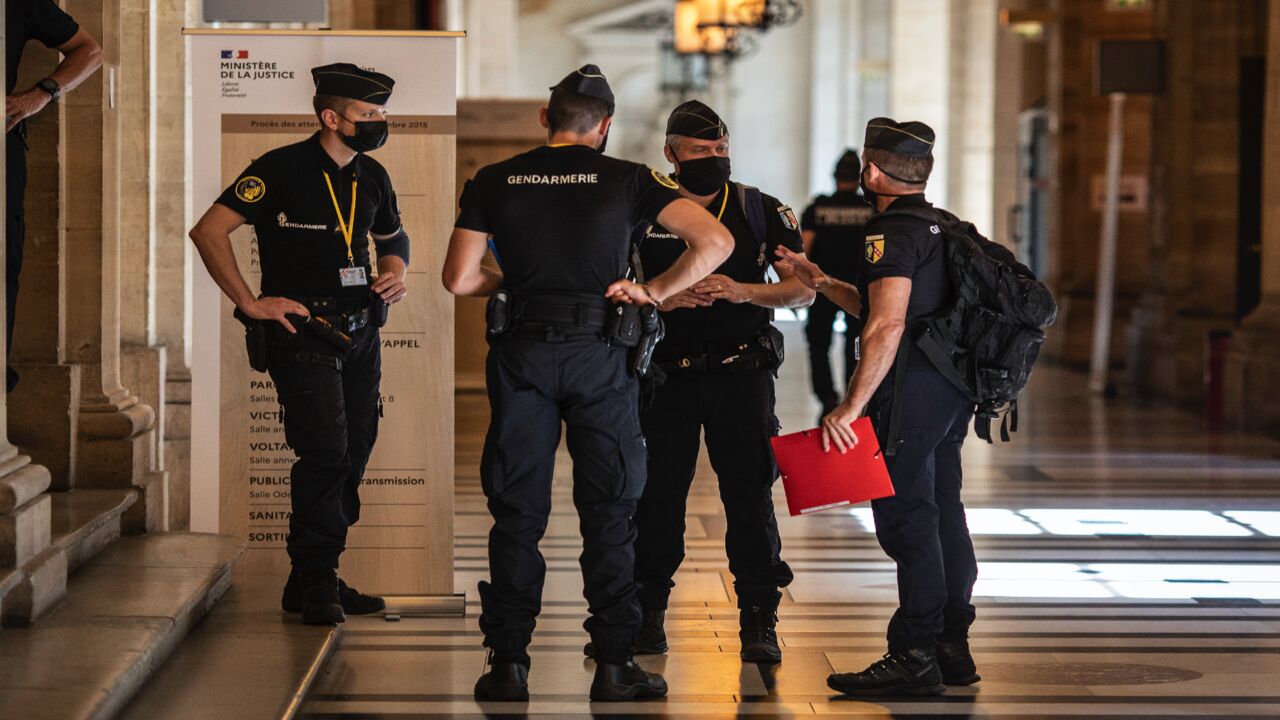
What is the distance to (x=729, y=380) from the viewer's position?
536 cm

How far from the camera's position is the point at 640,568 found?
5555 millimetres

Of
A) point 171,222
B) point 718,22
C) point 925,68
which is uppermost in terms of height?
point 925,68

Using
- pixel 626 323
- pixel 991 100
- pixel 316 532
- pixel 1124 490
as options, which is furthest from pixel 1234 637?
pixel 991 100

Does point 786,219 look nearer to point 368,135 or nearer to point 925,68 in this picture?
point 368,135

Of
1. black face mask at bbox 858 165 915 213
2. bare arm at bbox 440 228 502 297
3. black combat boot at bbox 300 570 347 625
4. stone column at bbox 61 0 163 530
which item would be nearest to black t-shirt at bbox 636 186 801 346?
black face mask at bbox 858 165 915 213

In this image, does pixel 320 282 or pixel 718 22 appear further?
pixel 718 22

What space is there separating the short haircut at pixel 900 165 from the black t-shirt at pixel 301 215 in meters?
1.59

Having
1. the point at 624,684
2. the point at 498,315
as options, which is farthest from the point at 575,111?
the point at 624,684

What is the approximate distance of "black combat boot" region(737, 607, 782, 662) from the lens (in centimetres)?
543

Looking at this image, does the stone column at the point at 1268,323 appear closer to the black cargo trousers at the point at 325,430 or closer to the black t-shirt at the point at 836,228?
the black t-shirt at the point at 836,228

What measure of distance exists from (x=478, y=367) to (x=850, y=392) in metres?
7.18

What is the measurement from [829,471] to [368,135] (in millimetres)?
1733

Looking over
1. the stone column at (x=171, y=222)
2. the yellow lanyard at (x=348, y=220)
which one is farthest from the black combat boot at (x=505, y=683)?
the stone column at (x=171, y=222)

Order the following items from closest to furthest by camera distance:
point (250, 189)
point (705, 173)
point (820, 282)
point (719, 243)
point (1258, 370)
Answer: point (719, 243)
point (820, 282)
point (705, 173)
point (250, 189)
point (1258, 370)
